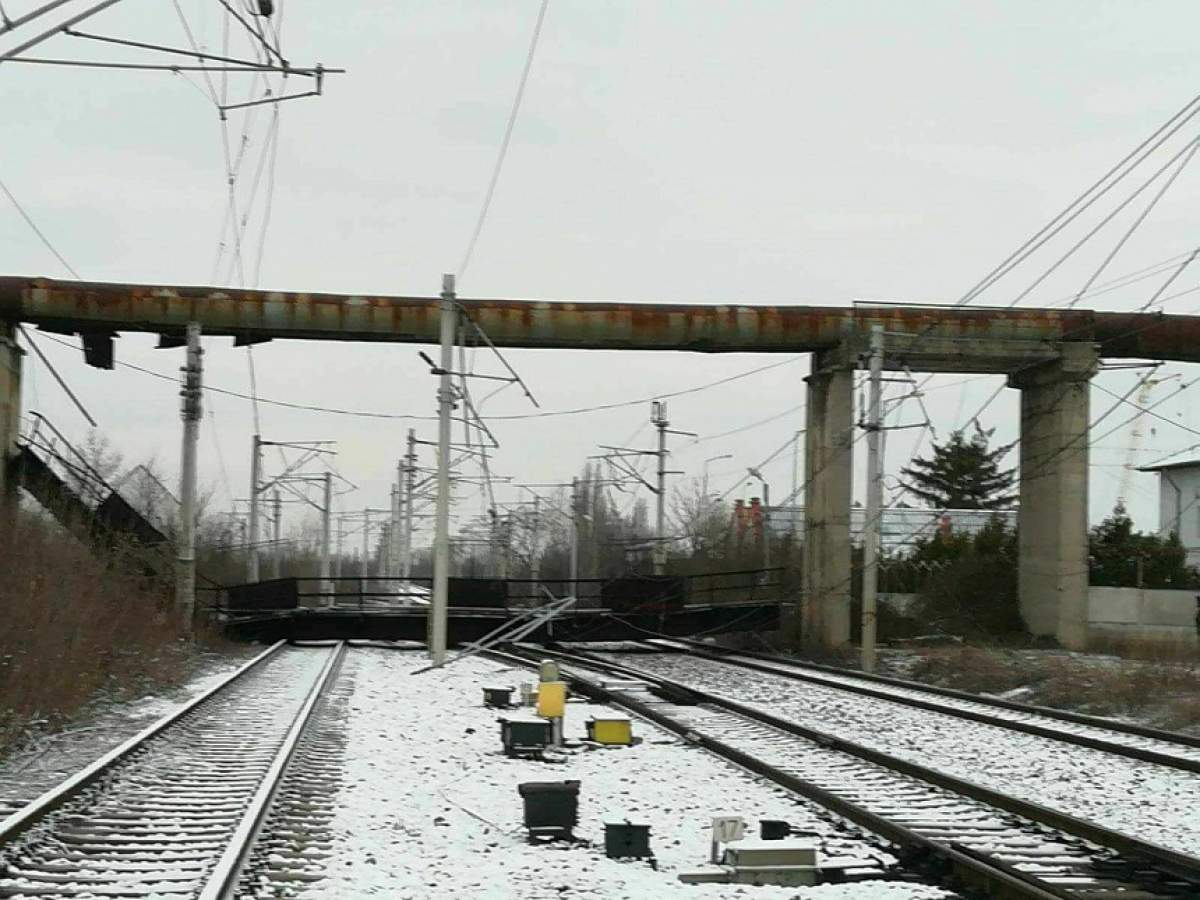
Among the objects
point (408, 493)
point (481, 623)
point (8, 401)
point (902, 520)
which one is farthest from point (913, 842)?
point (902, 520)

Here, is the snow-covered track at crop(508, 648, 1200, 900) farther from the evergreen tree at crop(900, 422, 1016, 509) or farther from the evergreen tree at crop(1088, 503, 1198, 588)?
the evergreen tree at crop(900, 422, 1016, 509)

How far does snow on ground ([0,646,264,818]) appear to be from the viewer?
1198cm

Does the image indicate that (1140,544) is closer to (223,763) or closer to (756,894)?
(223,763)

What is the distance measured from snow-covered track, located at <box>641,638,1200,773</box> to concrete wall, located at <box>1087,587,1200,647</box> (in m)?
11.4

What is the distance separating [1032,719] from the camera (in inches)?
749

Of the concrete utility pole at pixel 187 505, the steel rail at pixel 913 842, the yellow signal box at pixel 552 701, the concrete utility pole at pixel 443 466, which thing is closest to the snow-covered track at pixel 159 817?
the yellow signal box at pixel 552 701

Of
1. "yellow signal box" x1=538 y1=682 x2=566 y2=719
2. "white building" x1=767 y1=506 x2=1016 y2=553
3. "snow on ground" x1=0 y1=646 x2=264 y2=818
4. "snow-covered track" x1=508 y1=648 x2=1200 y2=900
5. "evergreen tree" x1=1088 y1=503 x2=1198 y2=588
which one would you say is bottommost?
"snow on ground" x1=0 y1=646 x2=264 y2=818

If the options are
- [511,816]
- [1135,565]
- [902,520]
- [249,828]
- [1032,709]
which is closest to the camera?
[249,828]

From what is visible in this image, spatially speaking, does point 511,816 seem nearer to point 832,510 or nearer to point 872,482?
point 872,482

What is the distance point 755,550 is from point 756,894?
1800 inches

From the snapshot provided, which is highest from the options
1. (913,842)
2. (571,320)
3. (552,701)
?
(571,320)

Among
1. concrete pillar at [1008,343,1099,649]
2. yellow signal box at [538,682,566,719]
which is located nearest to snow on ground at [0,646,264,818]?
yellow signal box at [538,682,566,719]

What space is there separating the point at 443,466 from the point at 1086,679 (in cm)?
1150

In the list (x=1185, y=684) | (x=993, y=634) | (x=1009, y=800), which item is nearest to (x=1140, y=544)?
(x=993, y=634)
